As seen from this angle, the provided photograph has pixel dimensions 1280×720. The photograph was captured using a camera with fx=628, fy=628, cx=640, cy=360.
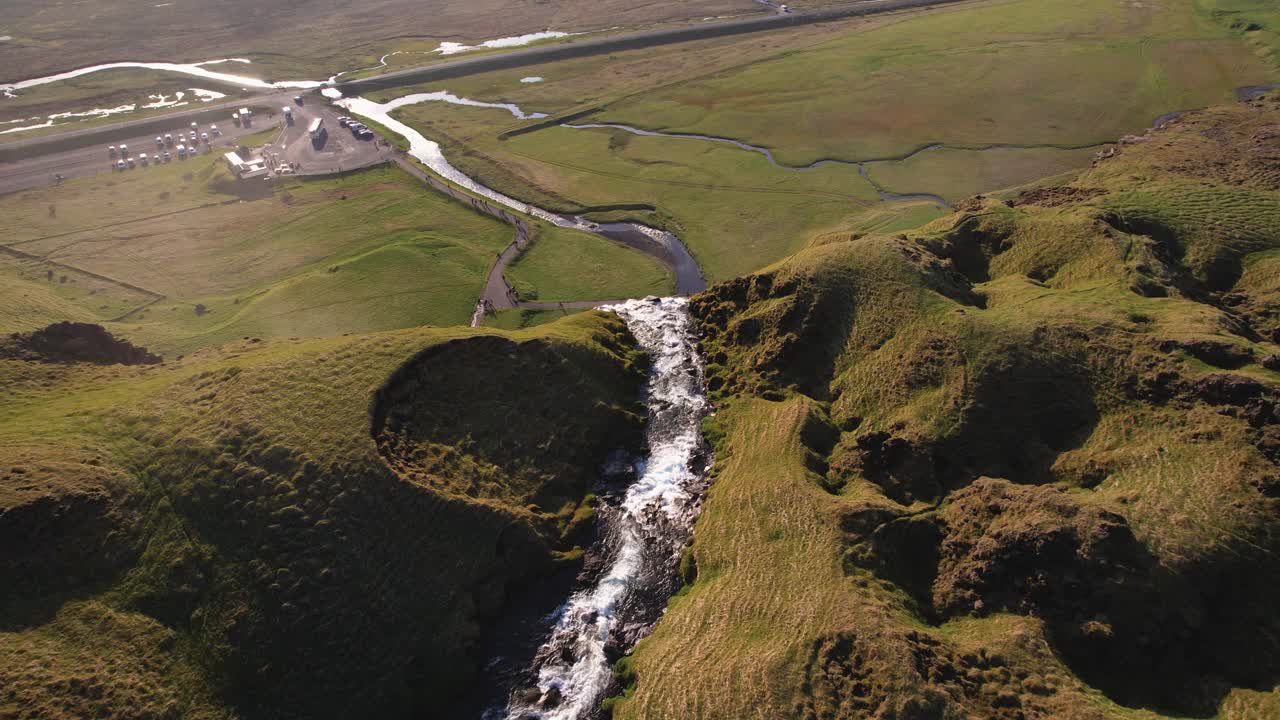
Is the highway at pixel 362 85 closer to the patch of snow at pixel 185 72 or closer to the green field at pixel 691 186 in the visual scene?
the patch of snow at pixel 185 72

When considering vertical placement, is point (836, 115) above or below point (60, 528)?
below

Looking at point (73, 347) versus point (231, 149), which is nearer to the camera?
point (73, 347)

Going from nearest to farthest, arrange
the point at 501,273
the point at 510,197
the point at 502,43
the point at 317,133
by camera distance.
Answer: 1. the point at 501,273
2. the point at 510,197
3. the point at 317,133
4. the point at 502,43

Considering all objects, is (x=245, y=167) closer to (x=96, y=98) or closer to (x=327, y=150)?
(x=327, y=150)

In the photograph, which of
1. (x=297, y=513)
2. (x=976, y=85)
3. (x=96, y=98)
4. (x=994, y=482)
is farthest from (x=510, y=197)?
(x=96, y=98)

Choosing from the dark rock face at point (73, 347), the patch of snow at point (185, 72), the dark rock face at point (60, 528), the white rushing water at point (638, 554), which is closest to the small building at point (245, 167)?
the dark rock face at point (73, 347)

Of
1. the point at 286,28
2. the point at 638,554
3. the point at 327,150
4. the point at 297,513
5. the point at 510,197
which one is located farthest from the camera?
the point at 286,28
